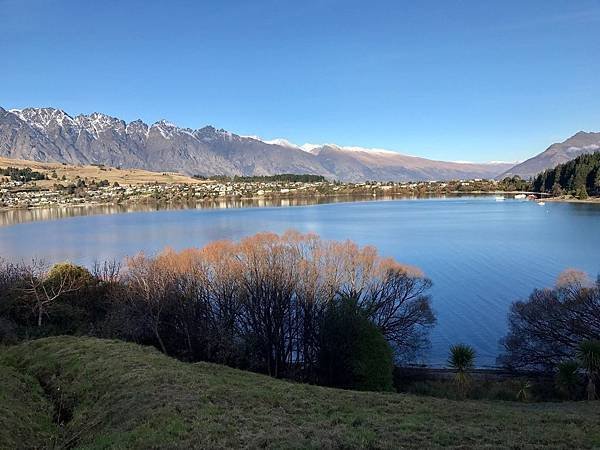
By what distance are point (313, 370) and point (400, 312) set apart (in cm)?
1152

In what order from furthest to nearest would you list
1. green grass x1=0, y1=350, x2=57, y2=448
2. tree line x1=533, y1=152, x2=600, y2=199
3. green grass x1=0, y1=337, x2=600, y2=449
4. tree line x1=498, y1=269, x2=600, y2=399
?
tree line x1=533, y1=152, x2=600, y2=199
tree line x1=498, y1=269, x2=600, y2=399
green grass x1=0, y1=350, x2=57, y2=448
green grass x1=0, y1=337, x2=600, y2=449

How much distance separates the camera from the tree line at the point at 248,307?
29453 millimetres

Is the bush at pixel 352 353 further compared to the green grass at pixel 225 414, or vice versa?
the bush at pixel 352 353

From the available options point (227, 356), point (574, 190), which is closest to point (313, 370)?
point (227, 356)

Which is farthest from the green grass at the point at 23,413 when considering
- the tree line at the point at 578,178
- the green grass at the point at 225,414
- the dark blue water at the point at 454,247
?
the tree line at the point at 578,178

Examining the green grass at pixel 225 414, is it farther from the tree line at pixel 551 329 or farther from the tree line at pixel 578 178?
the tree line at pixel 578 178

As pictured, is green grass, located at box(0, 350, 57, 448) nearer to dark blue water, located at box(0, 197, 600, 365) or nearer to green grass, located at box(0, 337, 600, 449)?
green grass, located at box(0, 337, 600, 449)

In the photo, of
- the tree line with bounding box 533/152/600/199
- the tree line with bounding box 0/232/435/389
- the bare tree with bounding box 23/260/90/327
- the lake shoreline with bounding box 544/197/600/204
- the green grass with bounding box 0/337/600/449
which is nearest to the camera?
the green grass with bounding box 0/337/600/449

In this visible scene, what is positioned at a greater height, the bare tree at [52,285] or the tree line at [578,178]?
the tree line at [578,178]

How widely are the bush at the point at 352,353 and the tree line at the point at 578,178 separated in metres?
145

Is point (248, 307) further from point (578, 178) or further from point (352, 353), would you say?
point (578, 178)

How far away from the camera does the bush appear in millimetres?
25422

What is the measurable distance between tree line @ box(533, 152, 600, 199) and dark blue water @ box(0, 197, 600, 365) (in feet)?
126

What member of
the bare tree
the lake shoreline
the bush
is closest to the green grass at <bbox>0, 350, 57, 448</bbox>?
the bush
